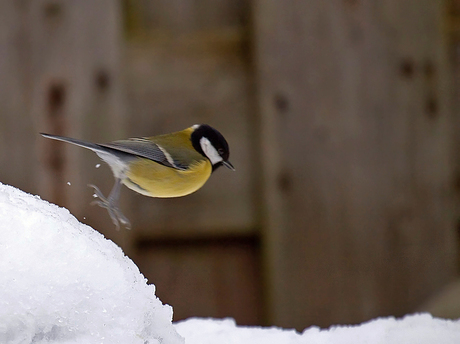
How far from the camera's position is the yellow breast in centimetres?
204

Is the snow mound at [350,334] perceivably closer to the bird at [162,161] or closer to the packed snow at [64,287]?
the packed snow at [64,287]

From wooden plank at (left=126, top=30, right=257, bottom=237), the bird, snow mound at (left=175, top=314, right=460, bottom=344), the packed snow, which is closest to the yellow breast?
the bird

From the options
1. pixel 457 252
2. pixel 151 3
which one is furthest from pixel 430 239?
pixel 151 3

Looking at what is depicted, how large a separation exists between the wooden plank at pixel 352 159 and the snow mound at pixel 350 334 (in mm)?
830

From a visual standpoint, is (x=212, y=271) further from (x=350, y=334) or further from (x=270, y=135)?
(x=350, y=334)

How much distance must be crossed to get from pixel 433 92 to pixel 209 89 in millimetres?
872

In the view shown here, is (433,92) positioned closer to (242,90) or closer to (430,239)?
(430,239)

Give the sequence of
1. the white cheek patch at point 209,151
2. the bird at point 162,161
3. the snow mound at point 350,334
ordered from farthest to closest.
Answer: the white cheek patch at point 209,151, the bird at point 162,161, the snow mound at point 350,334

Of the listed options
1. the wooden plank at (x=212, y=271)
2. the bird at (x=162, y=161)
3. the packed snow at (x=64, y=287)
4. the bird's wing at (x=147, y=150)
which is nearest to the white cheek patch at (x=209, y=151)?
the bird at (x=162, y=161)

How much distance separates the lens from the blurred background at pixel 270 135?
2.53 meters

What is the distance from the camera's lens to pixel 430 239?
8.42ft

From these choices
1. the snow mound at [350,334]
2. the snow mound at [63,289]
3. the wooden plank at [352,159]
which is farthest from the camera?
the wooden plank at [352,159]

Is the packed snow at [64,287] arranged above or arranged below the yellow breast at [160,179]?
above

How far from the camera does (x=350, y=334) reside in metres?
1.58
